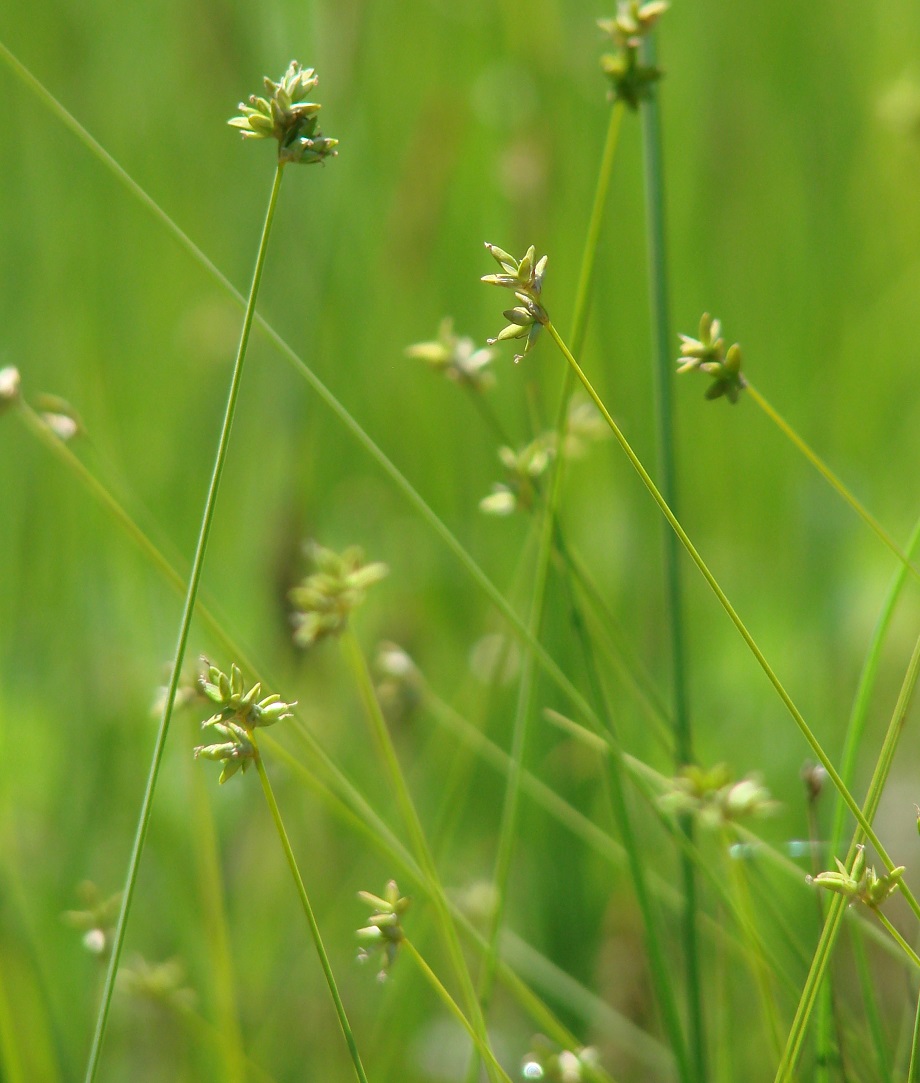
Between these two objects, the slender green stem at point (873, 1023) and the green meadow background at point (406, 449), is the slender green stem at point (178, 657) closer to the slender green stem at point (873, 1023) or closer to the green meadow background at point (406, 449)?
the green meadow background at point (406, 449)

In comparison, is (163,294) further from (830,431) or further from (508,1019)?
(508,1019)

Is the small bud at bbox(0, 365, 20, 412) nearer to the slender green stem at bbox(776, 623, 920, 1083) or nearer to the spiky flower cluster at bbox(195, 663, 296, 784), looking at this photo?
the spiky flower cluster at bbox(195, 663, 296, 784)

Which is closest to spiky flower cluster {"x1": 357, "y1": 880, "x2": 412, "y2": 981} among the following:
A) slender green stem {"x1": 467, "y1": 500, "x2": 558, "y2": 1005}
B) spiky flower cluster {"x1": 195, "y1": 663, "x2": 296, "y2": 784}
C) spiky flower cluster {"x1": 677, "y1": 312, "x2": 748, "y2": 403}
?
spiky flower cluster {"x1": 195, "y1": 663, "x2": 296, "y2": 784}

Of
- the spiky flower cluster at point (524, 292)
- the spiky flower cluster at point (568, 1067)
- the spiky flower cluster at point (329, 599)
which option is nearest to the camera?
the spiky flower cluster at point (524, 292)

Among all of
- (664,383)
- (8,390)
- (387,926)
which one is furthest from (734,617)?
(8,390)

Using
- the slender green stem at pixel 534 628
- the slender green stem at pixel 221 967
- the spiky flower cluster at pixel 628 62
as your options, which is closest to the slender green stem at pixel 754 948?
the slender green stem at pixel 534 628

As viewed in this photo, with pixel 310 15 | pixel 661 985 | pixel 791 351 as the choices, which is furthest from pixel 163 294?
pixel 661 985
